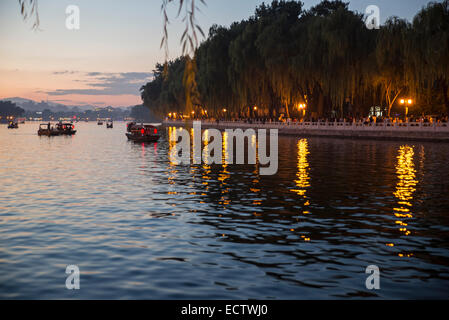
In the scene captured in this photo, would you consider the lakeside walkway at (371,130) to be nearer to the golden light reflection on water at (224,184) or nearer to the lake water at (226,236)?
the golden light reflection on water at (224,184)

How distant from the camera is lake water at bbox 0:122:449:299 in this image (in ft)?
24.9

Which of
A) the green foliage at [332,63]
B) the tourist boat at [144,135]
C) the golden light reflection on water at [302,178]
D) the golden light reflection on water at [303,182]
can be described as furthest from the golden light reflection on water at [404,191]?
the tourist boat at [144,135]

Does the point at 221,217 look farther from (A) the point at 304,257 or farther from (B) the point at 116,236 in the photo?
(A) the point at 304,257

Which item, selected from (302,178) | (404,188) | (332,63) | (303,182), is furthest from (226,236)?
(332,63)

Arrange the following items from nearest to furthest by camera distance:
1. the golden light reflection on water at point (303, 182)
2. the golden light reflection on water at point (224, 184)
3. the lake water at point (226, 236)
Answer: the lake water at point (226, 236)
the golden light reflection on water at point (303, 182)
the golden light reflection on water at point (224, 184)

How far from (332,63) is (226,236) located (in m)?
44.8

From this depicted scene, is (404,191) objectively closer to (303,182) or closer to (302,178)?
(303,182)

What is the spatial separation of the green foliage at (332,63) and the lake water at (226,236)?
17704 millimetres

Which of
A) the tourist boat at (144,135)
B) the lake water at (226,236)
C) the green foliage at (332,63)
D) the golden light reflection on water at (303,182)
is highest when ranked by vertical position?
the green foliage at (332,63)

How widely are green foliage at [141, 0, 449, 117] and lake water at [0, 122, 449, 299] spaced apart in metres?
17.7

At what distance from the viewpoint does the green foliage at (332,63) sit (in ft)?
143

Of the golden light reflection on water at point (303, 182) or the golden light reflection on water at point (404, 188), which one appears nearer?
the golden light reflection on water at point (404, 188)

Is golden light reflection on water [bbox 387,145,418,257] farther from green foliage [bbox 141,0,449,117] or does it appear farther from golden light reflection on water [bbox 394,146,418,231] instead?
green foliage [bbox 141,0,449,117]
